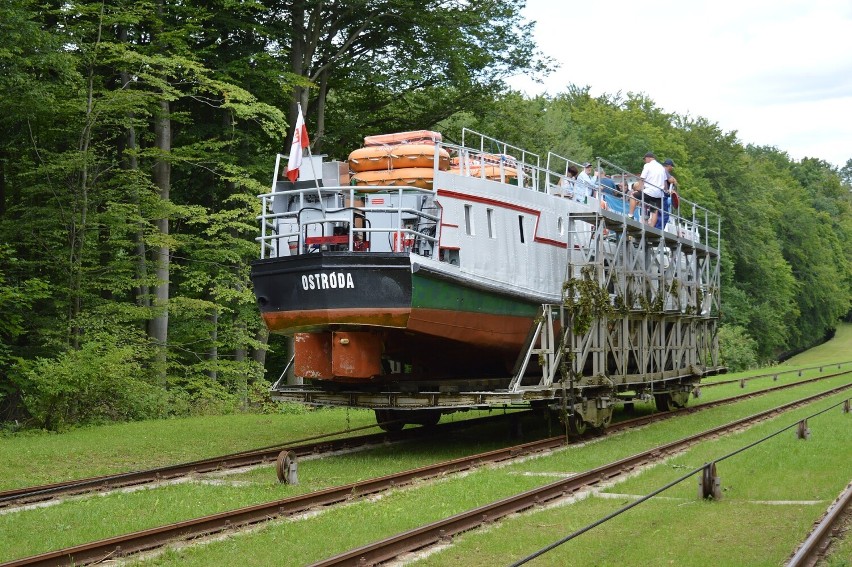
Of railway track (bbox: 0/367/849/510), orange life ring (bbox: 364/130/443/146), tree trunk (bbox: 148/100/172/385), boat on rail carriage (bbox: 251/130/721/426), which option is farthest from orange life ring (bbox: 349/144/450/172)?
tree trunk (bbox: 148/100/172/385)

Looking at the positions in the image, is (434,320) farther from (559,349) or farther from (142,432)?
(142,432)

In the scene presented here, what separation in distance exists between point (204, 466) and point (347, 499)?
4095 mm

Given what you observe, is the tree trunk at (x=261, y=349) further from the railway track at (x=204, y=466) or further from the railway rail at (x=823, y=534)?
the railway rail at (x=823, y=534)

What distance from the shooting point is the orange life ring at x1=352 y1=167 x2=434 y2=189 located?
734 inches

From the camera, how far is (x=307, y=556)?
33.1 feet

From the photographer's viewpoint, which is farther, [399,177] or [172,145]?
[172,145]

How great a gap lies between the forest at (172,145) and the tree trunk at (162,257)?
6cm

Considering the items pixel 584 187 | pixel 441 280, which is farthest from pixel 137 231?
pixel 441 280

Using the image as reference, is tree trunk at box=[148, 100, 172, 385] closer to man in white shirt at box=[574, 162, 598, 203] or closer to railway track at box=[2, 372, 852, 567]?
man in white shirt at box=[574, 162, 598, 203]

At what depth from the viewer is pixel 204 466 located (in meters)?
16.6

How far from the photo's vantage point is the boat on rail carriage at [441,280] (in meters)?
17.4

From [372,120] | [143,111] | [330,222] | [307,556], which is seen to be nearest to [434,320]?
[330,222]

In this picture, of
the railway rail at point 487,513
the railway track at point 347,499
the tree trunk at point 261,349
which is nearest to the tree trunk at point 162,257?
Answer: the tree trunk at point 261,349

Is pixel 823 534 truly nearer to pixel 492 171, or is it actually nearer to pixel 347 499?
pixel 347 499
